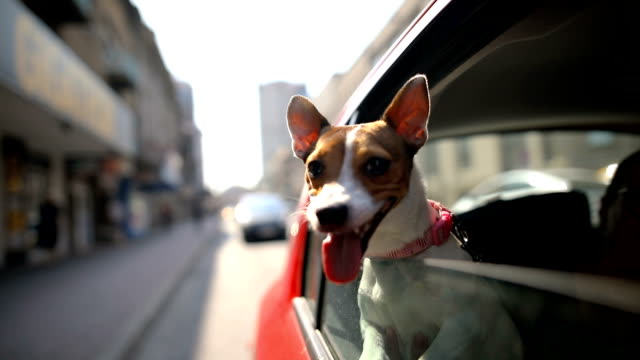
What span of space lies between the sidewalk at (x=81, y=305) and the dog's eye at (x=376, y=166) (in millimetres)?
4884

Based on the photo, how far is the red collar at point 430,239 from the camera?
0.99m

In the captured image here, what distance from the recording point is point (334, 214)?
844mm

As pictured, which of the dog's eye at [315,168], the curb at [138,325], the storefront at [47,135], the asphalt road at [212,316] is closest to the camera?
the dog's eye at [315,168]

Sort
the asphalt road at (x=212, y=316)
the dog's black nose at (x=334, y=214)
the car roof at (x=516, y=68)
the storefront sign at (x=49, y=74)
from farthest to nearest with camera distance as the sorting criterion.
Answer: the storefront sign at (x=49, y=74), the asphalt road at (x=212, y=316), the car roof at (x=516, y=68), the dog's black nose at (x=334, y=214)

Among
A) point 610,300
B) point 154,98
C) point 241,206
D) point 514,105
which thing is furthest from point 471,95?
point 154,98

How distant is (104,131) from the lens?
1448cm

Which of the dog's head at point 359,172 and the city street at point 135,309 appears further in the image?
the city street at point 135,309

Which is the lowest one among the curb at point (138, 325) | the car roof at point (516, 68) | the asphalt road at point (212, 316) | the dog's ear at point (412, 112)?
the asphalt road at point (212, 316)

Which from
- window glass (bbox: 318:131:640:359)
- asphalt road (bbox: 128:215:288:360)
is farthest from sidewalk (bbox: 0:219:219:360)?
window glass (bbox: 318:131:640:359)

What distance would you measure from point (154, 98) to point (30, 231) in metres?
24.0

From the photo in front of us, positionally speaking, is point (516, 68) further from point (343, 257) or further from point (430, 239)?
point (343, 257)

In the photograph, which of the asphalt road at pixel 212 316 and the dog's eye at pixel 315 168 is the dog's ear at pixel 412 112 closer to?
the dog's eye at pixel 315 168

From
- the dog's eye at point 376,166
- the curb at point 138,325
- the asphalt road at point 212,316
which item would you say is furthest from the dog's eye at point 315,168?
the curb at point 138,325

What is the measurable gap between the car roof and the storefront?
7389mm
